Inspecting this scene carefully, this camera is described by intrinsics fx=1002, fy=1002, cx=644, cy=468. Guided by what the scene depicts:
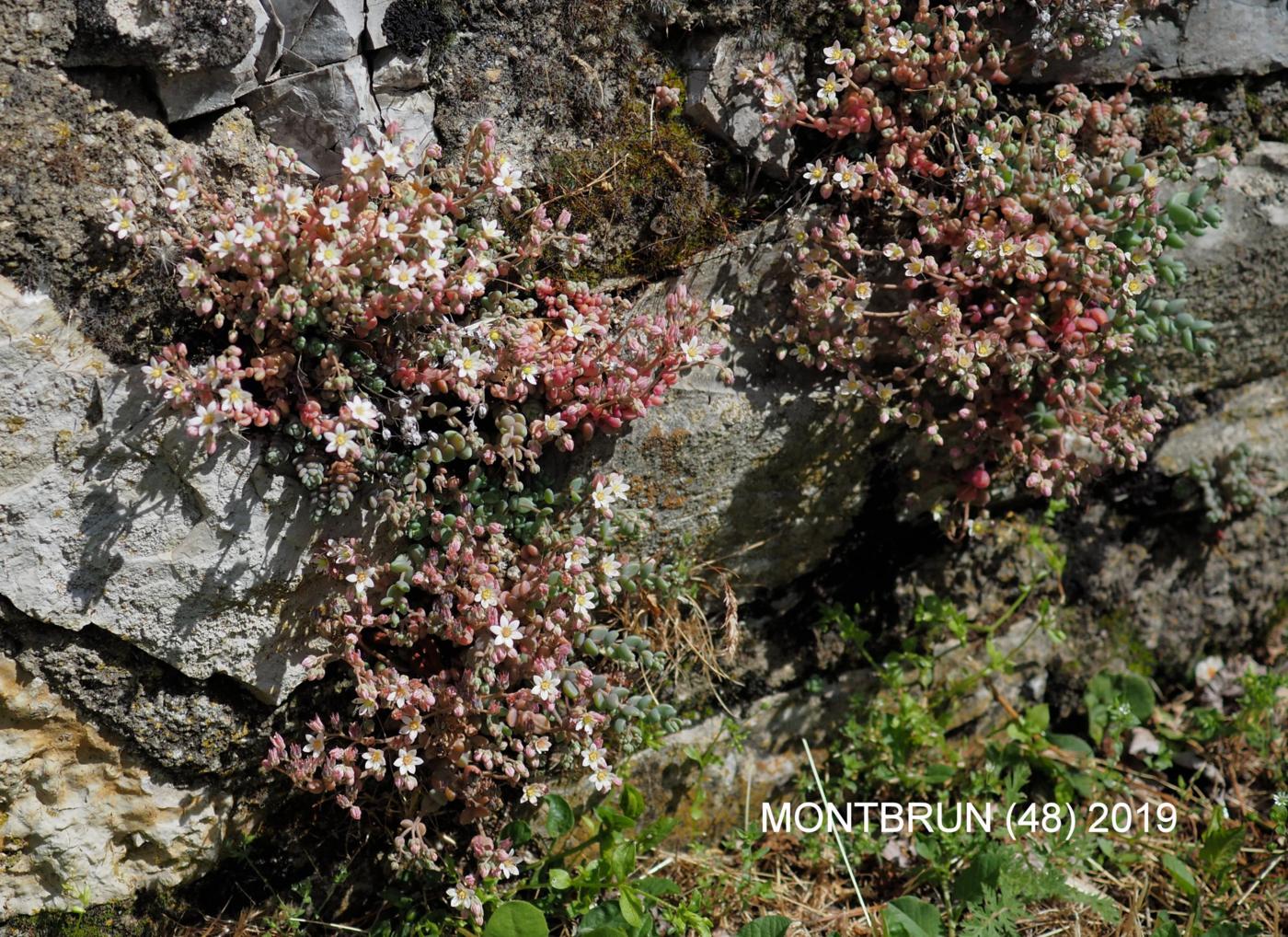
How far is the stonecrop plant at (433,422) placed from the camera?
3.07 m

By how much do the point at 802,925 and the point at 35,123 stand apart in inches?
149

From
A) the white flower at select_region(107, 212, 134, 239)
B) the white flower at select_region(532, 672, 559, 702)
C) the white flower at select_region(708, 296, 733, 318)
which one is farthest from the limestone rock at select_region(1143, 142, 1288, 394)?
the white flower at select_region(107, 212, 134, 239)

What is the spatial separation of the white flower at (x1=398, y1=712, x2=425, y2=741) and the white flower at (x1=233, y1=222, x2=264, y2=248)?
159cm

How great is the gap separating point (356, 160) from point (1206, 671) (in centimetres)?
437

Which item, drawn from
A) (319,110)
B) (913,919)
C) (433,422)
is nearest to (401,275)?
(433,422)

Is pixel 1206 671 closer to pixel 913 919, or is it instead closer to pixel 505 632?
pixel 913 919

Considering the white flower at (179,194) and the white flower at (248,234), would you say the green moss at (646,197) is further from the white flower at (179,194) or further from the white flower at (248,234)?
the white flower at (179,194)

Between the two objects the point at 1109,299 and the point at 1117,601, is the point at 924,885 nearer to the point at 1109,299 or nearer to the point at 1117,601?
the point at 1117,601

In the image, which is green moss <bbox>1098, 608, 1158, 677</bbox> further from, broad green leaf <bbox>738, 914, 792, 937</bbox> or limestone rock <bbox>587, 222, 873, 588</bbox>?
broad green leaf <bbox>738, 914, 792, 937</bbox>

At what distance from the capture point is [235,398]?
3018 mm

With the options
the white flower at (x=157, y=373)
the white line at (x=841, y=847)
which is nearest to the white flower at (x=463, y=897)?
the white line at (x=841, y=847)

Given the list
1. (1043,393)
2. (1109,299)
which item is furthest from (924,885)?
(1109,299)

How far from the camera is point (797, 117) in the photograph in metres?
3.63

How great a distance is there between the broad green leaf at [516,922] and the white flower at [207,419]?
5.83 ft
